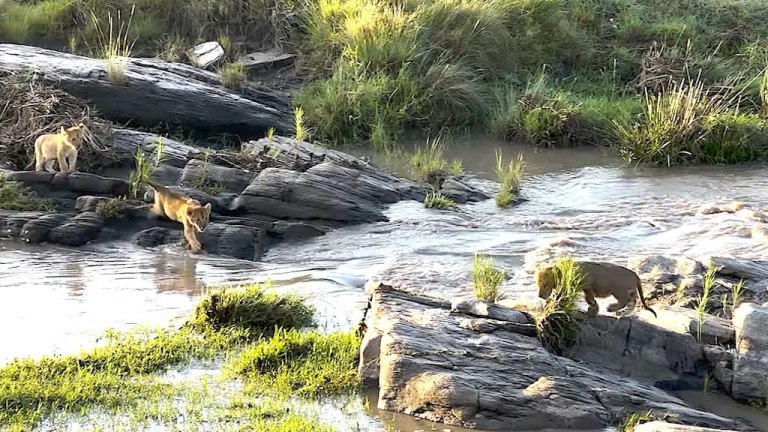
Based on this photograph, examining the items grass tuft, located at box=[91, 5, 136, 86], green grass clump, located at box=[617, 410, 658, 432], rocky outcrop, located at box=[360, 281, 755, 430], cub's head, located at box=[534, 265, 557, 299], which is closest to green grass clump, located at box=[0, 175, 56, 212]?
grass tuft, located at box=[91, 5, 136, 86]

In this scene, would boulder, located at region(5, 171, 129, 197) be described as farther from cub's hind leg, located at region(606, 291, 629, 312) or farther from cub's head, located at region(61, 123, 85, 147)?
cub's hind leg, located at region(606, 291, 629, 312)

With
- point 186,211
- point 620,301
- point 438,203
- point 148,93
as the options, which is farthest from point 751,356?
point 148,93

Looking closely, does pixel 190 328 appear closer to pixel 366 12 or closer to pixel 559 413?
pixel 559 413

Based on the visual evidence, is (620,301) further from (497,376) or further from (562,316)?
(497,376)

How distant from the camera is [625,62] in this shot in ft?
53.7

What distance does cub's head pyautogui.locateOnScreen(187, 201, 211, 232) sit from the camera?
8.29 m

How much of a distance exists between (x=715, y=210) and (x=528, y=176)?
2.65 meters

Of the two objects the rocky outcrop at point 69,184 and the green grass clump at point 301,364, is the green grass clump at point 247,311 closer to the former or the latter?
the green grass clump at point 301,364

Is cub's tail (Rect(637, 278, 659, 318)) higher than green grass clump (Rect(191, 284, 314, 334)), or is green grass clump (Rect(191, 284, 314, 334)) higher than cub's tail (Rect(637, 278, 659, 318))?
cub's tail (Rect(637, 278, 659, 318))

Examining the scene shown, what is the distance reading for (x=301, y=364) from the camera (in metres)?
5.67

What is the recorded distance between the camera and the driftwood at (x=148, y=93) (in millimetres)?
12211

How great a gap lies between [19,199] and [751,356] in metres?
6.75

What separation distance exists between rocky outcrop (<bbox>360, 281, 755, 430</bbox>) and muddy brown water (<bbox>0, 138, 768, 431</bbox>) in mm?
174

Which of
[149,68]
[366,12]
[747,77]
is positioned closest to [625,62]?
[747,77]
